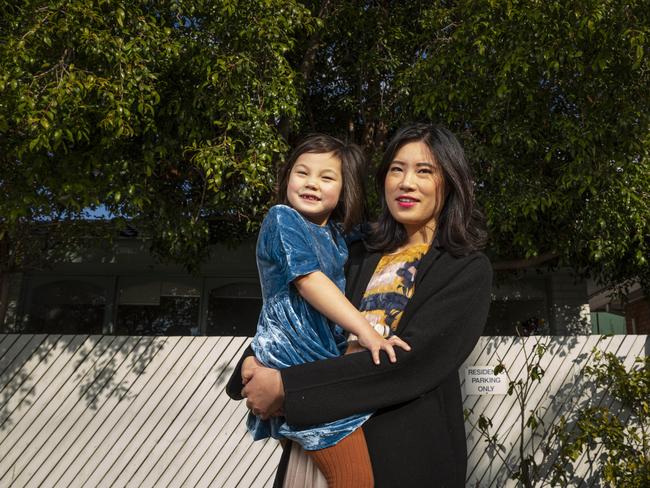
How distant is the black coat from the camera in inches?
46.4

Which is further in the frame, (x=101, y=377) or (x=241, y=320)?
(x=241, y=320)

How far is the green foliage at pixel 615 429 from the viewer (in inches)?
180

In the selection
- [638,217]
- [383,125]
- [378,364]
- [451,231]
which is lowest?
[378,364]

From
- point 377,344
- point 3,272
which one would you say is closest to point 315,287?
point 377,344

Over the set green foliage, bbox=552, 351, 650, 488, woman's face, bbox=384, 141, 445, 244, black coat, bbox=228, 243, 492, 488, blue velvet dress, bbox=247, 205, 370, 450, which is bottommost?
green foliage, bbox=552, 351, 650, 488

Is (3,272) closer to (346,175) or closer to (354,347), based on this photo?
(346,175)

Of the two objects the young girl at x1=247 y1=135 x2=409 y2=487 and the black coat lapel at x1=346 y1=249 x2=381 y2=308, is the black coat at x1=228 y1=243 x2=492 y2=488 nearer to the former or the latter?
the young girl at x1=247 y1=135 x2=409 y2=487

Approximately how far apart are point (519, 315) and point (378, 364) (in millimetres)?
10418

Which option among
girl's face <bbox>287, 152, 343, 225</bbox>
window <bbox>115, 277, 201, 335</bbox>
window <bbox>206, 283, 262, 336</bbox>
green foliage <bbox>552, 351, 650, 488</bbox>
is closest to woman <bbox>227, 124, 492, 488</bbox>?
girl's face <bbox>287, 152, 343, 225</bbox>

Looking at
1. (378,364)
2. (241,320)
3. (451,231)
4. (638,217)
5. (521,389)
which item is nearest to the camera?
(378,364)

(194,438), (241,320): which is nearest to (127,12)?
(194,438)

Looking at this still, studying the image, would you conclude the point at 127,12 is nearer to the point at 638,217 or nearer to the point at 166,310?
the point at 638,217

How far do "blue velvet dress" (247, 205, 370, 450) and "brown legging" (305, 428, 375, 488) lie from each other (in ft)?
0.13

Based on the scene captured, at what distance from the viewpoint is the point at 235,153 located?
5.50m
